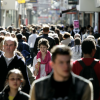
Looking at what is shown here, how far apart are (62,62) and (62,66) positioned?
0.04 metres

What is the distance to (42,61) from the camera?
7.11m

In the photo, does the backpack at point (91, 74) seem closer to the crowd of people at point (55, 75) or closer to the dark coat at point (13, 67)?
the crowd of people at point (55, 75)

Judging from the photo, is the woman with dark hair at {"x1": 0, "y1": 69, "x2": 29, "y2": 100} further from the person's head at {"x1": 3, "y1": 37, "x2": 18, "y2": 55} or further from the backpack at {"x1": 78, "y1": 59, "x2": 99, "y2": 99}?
the person's head at {"x1": 3, "y1": 37, "x2": 18, "y2": 55}

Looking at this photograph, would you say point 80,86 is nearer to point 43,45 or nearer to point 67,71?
point 67,71

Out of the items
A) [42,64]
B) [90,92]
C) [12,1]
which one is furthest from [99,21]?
[90,92]

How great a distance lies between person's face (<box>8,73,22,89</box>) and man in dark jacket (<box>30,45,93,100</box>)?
1.24 meters

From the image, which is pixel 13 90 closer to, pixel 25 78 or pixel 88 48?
pixel 25 78

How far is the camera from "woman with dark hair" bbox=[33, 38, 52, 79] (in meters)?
7.03

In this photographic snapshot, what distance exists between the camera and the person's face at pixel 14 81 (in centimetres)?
414

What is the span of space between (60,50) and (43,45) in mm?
4159

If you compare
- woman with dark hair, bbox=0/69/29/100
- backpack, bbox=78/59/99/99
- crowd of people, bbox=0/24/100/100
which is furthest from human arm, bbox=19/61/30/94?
backpack, bbox=78/59/99/99

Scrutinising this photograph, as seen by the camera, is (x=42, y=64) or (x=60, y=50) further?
(x=42, y=64)

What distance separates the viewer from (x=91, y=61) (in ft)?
14.5

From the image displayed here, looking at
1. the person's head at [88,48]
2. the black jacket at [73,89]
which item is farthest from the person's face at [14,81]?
the black jacket at [73,89]
